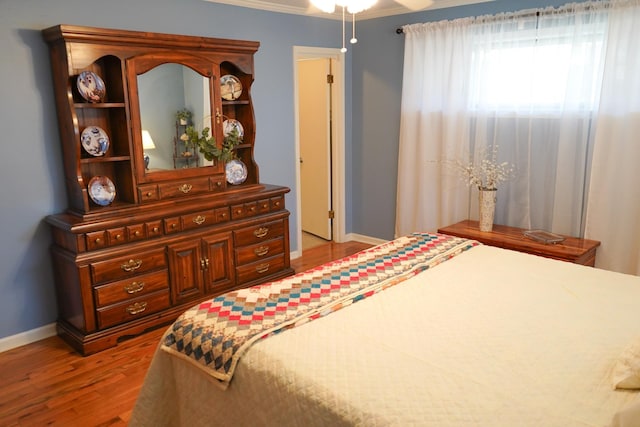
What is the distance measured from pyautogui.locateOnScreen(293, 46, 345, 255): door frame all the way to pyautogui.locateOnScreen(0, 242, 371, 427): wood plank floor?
6.78ft

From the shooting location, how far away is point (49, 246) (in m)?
3.21

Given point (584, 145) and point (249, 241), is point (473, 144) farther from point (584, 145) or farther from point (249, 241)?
point (249, 241)

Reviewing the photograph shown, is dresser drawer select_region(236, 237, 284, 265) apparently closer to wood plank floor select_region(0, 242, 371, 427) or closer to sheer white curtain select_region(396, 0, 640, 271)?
wood plank floor select_region(0, 242, 371, 427)

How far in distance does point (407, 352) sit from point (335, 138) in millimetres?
3700

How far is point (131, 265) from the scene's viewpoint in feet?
10.2

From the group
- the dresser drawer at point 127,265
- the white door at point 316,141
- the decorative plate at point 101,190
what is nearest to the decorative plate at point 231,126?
the decorative plate at point 101,190

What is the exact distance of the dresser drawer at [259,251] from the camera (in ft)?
12.3

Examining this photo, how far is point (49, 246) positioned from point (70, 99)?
961mm

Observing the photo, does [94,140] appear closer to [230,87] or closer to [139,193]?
[139,193]

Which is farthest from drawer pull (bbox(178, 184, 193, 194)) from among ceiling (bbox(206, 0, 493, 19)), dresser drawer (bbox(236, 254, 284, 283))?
ceiling (bbox(206, 0, 493, 19))

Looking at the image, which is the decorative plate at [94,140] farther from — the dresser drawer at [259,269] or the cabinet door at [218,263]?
the dresser drawer at [259,269]

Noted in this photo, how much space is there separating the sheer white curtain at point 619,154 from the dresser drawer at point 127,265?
3083 mm

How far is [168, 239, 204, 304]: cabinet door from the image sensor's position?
3324mm

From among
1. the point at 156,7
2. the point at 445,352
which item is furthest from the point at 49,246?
the point at 445,352
